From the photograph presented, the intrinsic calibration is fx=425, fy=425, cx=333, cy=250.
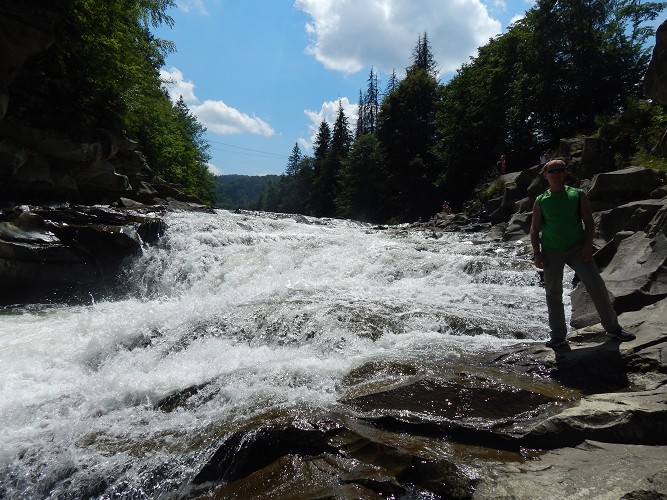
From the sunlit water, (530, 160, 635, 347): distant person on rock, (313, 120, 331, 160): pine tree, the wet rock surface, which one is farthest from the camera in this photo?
(313, 120, 331, 160): pine tree

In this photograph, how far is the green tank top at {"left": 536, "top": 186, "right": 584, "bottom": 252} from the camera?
15.3ft

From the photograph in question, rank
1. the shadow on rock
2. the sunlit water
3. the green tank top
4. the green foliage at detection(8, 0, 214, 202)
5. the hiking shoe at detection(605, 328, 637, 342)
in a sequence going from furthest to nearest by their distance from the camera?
the green foliage at detection(8, 0, 214, 202) < the green tank top < the hiking shoe at detection(605, 328, 637, 342) < the shadow on rock < the sunlit water

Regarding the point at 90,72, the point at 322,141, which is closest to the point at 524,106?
the point at 90,72

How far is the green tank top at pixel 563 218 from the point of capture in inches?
184

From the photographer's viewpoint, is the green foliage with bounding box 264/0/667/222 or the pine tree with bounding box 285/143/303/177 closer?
the green foliage with bounding box 264/0/667/222

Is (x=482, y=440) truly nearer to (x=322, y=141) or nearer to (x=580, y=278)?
(x=580, y=278)

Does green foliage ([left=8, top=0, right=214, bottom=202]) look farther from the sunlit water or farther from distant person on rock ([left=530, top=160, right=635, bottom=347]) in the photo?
distant person on rock ([left=530, top=160, right=635, bottom=347])

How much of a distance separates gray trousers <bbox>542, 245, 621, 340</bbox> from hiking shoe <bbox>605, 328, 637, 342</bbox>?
1.5 inches

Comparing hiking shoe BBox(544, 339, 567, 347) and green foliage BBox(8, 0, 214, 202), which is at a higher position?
green foliage BBox(8, 0, 214, 202)

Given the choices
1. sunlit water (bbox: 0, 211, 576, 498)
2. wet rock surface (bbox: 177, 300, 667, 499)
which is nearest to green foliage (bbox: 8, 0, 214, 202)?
sunlit water (bbox: 0, 211, 576, 498)

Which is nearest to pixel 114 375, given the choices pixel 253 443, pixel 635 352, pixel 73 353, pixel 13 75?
pixel 73 353

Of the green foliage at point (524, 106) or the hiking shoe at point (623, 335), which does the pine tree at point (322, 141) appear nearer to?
the green foliage at point (524, 106)

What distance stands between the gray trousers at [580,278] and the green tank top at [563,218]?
0.33 feet

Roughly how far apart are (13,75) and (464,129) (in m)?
25.7
